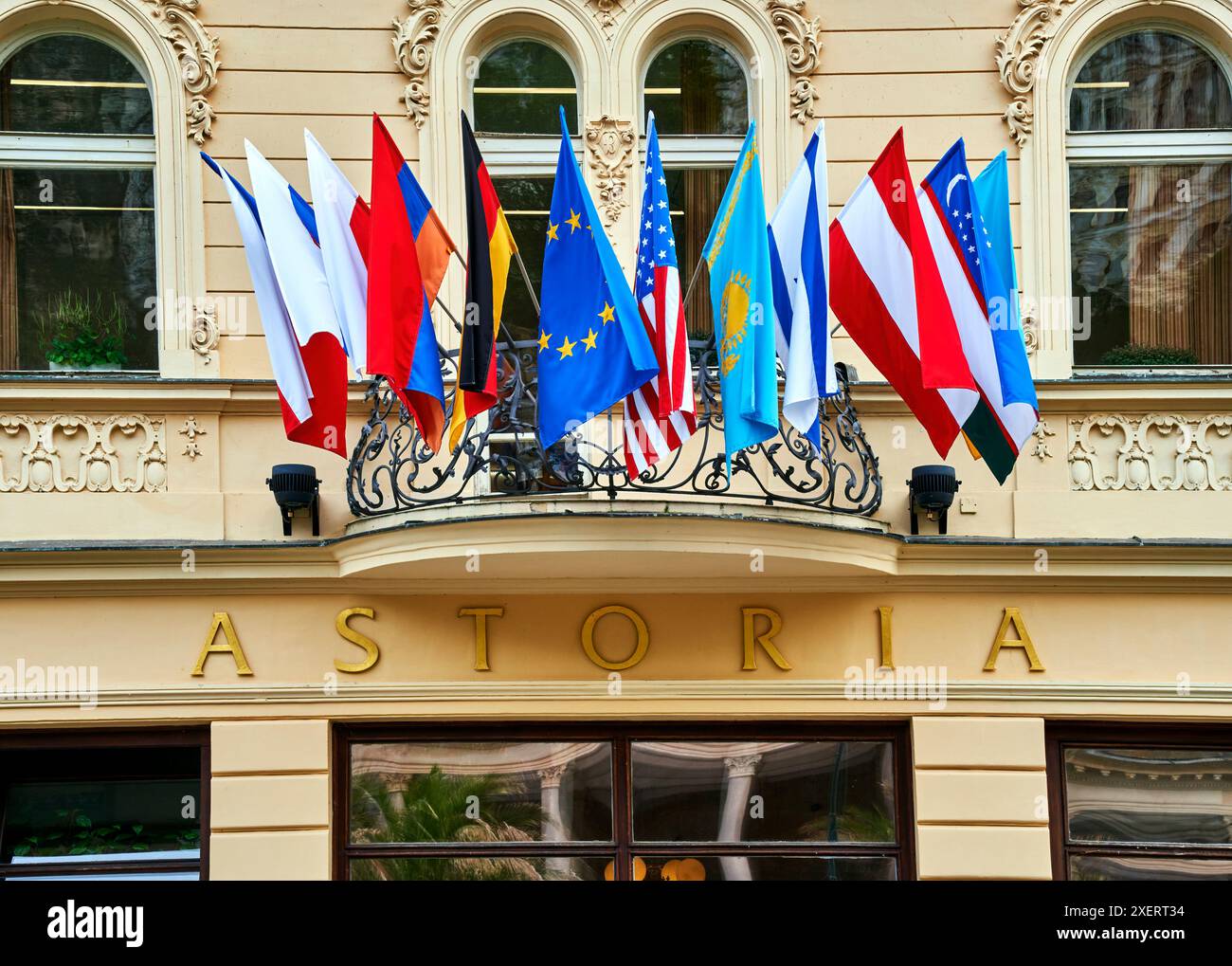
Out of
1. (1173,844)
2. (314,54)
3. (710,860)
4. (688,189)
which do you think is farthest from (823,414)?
(314,54)

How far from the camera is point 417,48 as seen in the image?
10.1 metres

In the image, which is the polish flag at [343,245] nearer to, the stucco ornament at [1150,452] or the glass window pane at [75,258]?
the glass window pane at [75,258]

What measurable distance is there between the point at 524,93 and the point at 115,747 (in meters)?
4.97

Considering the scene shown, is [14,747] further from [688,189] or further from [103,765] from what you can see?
[688,189]

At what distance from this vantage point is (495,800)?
30.9 ft

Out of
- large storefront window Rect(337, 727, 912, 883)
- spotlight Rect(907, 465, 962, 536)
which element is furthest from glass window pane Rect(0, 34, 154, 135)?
spotlight Rect(907, 465, 962, 536)

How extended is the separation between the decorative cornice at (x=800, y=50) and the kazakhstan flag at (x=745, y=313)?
1.79m

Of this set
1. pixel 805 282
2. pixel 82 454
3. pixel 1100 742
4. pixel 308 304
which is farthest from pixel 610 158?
pixel 1100 742

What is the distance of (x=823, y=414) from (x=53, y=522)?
4.74 metres

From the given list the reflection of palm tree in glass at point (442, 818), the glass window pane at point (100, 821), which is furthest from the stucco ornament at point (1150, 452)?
the glass window pane at point (100, 821)

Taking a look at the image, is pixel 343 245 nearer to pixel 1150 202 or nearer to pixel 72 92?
pixel 72 92

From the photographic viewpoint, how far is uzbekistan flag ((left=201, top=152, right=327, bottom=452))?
28.7 feet

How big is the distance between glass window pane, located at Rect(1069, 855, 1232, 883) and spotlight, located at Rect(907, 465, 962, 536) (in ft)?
7.31

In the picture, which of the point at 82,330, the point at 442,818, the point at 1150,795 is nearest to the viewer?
the point at 442,818
